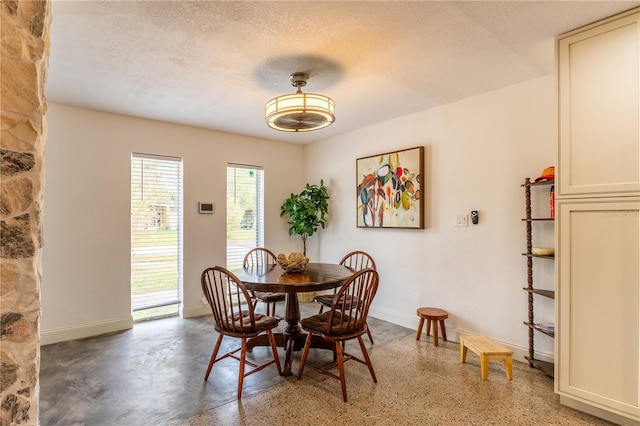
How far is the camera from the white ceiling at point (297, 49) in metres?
Result: 1.89

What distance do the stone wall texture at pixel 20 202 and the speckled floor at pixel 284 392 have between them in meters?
1.00

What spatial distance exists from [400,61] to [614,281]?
6.54 ft

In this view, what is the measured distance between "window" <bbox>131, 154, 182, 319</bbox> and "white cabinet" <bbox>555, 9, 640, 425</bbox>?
13.0ft

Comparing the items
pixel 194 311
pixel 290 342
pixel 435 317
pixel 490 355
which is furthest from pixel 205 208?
pixel 490 355

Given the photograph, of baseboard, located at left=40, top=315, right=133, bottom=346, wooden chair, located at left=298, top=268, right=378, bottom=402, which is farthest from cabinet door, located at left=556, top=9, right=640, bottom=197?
baseboard, located at left=40, top=315, right=133, bottom=346

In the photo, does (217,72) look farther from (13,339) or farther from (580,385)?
(580,385)

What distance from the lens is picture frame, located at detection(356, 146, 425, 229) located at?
3676 mm

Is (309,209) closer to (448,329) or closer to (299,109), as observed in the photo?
(448,329)

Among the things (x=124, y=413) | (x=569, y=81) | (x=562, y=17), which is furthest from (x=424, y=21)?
(x=124, y=413)

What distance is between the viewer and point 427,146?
364 centimetres

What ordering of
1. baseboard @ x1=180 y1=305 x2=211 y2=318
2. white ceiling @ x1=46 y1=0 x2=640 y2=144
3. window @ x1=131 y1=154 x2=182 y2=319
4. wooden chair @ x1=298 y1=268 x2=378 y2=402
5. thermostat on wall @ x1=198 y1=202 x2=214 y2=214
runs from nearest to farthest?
white ceiling @ x1=46 y1=0 x2=640 y2=144 → wooden chair @ x1=298 y1=268 x2=378 y2=402 → window @ x1=131 y1=154 x2=182 y2=319 → baseboard @ x1=180 y1=305 x2=211 y2=318 → thermostat on wall @ x1=198 y1=202 x2=214 y2=214

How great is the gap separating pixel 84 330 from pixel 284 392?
2507mm

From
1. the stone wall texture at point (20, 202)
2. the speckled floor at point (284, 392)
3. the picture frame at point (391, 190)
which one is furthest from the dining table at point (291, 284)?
the stone wall texture at point (20, 202)

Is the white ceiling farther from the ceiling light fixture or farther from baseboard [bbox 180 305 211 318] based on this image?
baseboard [bbox 180 305 211 318]
